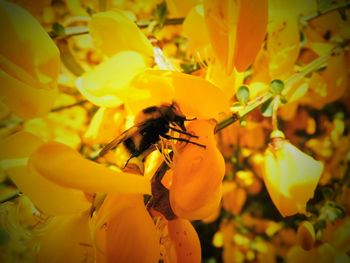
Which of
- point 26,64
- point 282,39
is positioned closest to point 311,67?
point 282,39

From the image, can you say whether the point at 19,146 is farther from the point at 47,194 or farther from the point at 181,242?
the point at 181,242

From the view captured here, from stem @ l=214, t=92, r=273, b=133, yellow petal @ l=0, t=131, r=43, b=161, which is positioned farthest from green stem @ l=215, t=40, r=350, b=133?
yellow petal @ l=0, t=131, r=43, b=161

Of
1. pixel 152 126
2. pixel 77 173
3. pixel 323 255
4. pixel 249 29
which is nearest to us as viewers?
pixel 77 173

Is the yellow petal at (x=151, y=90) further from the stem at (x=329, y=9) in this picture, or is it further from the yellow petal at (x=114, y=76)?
the stem at (x=329, y=9)

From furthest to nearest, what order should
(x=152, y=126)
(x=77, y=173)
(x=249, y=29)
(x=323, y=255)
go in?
(x=323, y=255)
(x=152, y=126)
(x=249, y=29)
(x=77, y=173)

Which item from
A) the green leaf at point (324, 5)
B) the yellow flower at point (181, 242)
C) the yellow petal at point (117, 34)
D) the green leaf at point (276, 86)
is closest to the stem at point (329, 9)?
the green leaf at point (324, 5)

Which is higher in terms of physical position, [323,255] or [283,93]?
[283,93]
